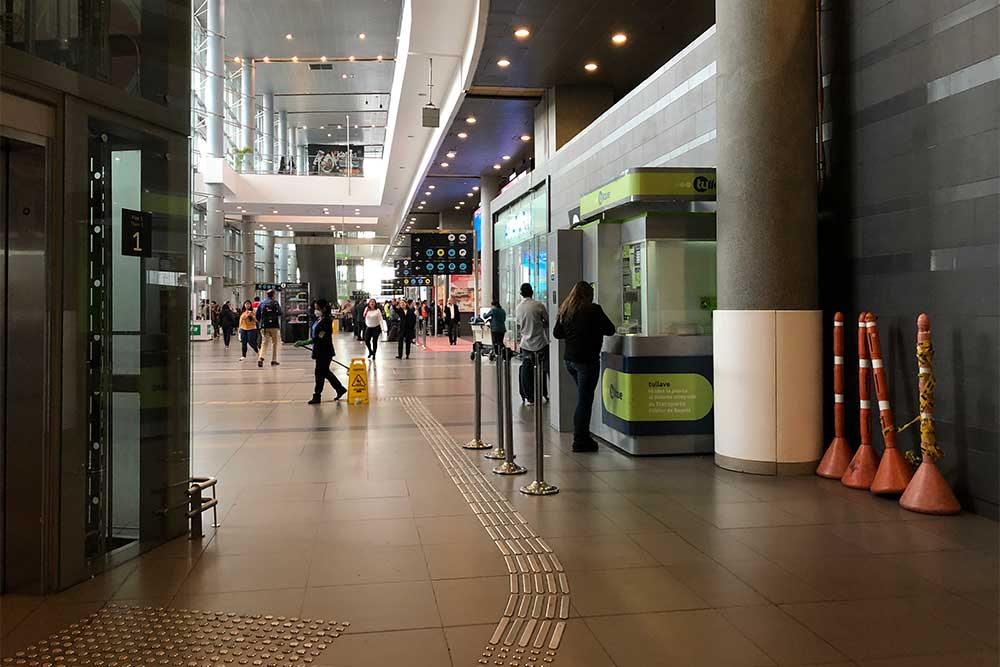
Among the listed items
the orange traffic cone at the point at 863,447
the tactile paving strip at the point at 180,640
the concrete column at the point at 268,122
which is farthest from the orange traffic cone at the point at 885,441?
the concrete column at the point at 268,122

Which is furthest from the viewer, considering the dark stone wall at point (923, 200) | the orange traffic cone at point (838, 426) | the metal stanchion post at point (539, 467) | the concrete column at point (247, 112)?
the concrete column at point (247, 112)

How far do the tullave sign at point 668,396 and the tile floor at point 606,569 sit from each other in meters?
0.32

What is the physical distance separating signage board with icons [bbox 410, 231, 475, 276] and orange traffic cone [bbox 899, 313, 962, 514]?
20406 mm

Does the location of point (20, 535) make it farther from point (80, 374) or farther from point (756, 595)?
point (756, 595)

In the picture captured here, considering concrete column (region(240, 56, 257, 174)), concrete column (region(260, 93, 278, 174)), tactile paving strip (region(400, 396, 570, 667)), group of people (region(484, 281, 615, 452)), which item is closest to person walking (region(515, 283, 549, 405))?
group of people (region(484, 281, 615, 452))

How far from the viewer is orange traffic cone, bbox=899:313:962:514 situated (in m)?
4.72

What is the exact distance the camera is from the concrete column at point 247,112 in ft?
94.3

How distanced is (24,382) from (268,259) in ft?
126

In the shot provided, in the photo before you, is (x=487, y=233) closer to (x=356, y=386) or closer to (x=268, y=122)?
(x=356, y=386)

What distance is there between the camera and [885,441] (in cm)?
523

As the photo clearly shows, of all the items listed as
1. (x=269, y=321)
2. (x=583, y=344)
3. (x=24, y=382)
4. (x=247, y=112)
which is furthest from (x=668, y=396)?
(x=247, y=112)

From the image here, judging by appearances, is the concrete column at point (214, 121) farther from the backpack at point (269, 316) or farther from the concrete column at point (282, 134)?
the concrete column at point (282, 134)

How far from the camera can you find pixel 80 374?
3568mm

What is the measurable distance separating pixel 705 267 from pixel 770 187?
126 centimetres
